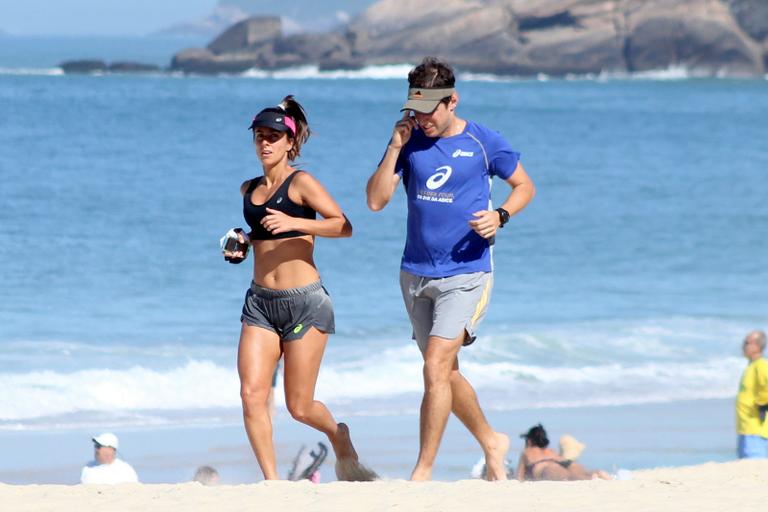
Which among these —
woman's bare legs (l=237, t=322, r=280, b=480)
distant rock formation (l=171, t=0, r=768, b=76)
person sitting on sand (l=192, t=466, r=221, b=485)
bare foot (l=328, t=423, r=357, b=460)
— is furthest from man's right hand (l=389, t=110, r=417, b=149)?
distant rock formation (l=171, t=0, r=768, b=76)

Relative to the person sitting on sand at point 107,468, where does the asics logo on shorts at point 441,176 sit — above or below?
above

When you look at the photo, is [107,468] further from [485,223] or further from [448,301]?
[485,223]

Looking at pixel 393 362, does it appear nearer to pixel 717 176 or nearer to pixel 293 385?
pixel 293 385

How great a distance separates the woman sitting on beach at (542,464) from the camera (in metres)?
8.85

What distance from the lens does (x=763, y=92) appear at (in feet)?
321

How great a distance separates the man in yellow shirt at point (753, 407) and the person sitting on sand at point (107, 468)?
4.01 m

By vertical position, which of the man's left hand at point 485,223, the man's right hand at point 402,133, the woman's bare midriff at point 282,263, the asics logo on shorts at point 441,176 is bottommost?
the woman's bare midriff at point 282,263

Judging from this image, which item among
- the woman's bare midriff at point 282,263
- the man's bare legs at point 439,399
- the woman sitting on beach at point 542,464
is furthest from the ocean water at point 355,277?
the woman sitting on beach at point 542,464

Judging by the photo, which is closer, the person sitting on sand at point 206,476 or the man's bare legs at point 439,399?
the man's bare legs at point 439,399

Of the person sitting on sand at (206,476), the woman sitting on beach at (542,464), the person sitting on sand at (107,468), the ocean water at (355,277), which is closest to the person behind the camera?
the person sitting on sand at (206,476)

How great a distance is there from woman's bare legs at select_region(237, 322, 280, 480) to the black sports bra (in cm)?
40

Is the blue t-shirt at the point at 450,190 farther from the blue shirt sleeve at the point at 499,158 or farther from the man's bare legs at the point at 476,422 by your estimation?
the man's bare legs at the point at 476,422

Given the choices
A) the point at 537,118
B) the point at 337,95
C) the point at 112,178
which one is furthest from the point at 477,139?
the point at 337,95

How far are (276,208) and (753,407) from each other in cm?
468
